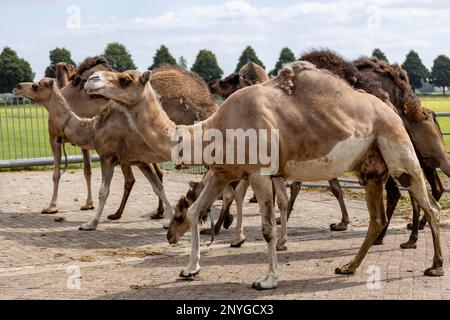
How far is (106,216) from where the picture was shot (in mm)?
13289

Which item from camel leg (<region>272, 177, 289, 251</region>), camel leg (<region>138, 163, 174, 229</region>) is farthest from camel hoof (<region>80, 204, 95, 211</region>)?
camel leg (<region>272, 177, 289, 251</region>)

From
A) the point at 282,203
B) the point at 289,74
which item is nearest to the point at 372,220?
the point at 282,203

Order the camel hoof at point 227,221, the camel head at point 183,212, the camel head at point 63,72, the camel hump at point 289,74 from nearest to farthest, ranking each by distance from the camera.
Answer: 1. the camel hump at point 289,74
2. the camel head at point 183,212
3. the camel hoof at point 227,221
4. the camel head at point 63,72

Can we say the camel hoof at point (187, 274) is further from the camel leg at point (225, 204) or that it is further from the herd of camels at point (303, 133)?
the camel leg at point (225, 204)

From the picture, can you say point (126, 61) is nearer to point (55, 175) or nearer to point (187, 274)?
point (55, 175)

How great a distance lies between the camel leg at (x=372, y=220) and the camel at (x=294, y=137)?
1 centimetres

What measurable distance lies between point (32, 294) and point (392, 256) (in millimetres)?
4646

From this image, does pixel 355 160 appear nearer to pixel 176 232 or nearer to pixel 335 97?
pixel 335 97

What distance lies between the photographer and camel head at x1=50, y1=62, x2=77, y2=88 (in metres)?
15.2

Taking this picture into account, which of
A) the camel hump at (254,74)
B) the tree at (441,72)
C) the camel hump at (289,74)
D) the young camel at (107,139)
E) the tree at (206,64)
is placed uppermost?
the camel hump at (289,74)

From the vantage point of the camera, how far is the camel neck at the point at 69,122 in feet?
40.6

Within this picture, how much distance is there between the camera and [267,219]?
309 inches

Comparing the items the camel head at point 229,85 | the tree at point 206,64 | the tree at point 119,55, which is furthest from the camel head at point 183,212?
the tree at point 206,64
